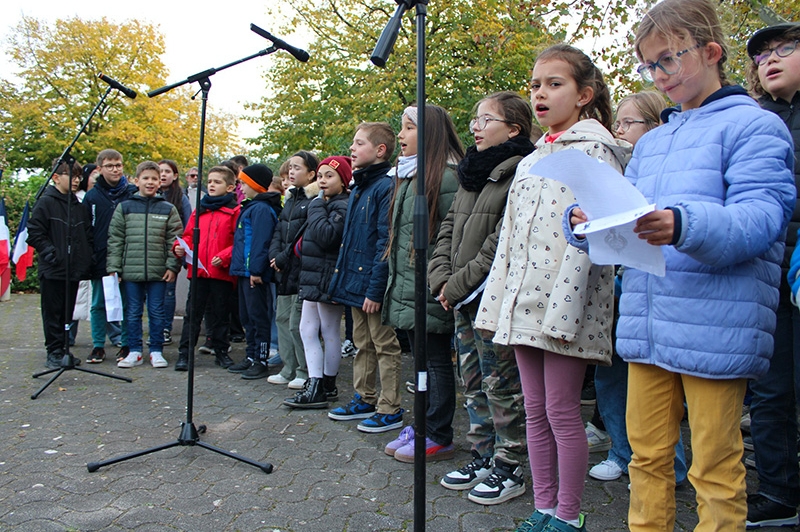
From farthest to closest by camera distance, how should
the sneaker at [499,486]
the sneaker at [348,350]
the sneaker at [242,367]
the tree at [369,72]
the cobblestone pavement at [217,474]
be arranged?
the tree at [369,72] < the sneaker at [348,350] < the sneaker at [242,367] < the sneaker at [499,486] < the cobblestone pavement at [217,474]

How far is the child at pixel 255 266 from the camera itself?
6.38m

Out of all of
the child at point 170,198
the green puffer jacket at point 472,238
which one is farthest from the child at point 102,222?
the green puffer jacket at point 472,238

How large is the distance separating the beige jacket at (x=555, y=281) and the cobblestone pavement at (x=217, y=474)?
945mm

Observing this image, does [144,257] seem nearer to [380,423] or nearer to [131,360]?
[131,360]

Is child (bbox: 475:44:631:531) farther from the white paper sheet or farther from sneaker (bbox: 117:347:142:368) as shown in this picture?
sneaker (bbox: 117:347:142:368)

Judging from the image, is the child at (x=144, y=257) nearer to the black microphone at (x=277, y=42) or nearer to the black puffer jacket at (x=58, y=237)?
the black puffer jacket at (x=58, y=237)

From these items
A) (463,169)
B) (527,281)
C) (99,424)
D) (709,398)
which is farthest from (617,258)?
(99,424)

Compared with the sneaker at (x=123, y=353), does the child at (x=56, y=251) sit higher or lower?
higher

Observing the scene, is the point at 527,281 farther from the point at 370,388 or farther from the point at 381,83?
the point at 381,83

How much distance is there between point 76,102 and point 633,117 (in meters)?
28.7

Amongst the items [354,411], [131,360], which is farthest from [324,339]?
[131,360]

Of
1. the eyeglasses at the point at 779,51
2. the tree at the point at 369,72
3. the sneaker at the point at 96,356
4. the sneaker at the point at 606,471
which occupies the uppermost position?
the tree at the point at 369,72

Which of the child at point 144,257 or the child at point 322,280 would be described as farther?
the child at point 144,257

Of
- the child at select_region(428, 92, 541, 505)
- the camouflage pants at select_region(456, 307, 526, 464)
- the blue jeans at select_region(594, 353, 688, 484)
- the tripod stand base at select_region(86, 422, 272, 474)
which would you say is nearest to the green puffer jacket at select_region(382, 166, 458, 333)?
the child at select_region(428, 92, 541, 505)
